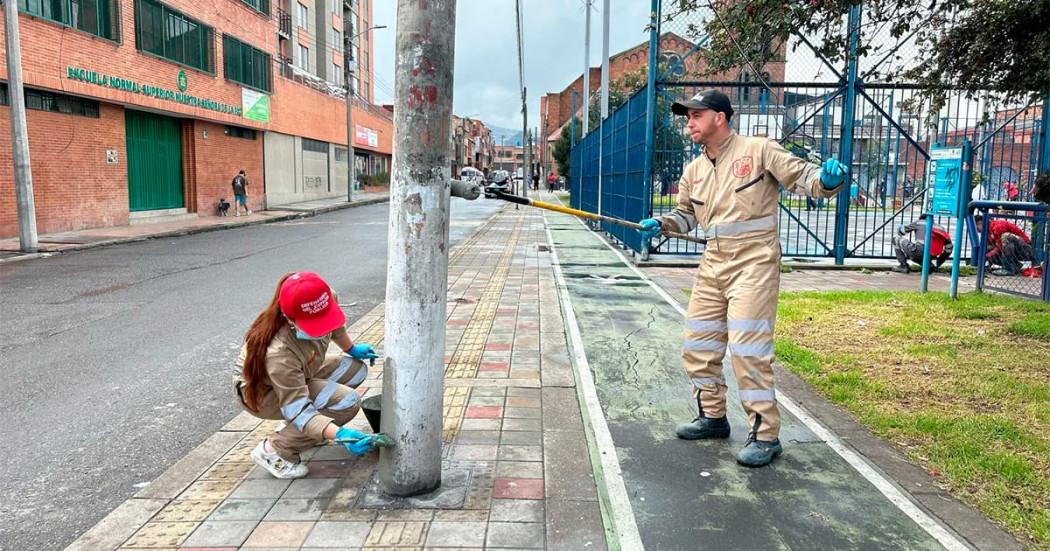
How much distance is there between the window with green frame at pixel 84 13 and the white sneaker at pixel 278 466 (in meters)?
16.9

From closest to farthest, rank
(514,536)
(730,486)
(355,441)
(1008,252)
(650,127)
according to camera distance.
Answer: (514,536) < (355,441) < (730,486) < (1008,252) < (650,127)

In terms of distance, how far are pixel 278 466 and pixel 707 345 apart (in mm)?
2366

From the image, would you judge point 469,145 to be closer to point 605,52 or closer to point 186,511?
point 605,52

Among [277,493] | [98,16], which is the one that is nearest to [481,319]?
[277,493]

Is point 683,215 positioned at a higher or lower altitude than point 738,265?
higher

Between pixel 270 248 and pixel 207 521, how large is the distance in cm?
1301

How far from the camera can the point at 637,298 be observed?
9117 millimetres

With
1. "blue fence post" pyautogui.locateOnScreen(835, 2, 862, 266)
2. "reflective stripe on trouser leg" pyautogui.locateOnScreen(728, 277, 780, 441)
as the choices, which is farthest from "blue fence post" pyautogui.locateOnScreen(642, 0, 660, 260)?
"reflective stripe on trouser leg" pyautogui.locateOnScreen(728, 277, 780, 441)

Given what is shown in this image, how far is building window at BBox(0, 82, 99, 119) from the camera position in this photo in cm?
1717

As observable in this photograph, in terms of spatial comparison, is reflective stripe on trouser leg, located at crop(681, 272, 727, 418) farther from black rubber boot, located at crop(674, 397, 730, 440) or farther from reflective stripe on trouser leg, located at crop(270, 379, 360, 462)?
reflective stripe on trouser leg, located at crop(270, 379, 360, 462)

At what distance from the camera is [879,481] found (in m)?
3.81

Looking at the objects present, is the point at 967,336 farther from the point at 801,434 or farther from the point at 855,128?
the point at 855,128

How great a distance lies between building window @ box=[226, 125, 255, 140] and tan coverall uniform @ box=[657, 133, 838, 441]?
88.8ft

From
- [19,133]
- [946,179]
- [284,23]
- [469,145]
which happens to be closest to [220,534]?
[946,179]
